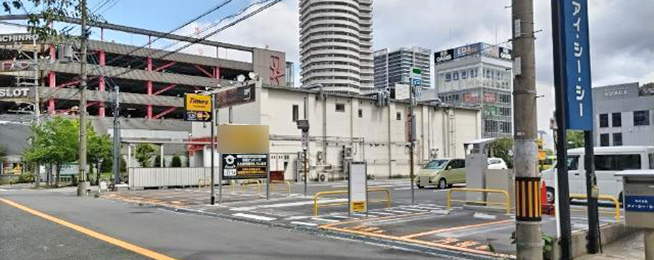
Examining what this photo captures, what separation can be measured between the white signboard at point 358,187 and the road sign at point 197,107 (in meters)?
8.77

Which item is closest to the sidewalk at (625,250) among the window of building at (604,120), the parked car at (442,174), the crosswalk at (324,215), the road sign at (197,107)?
the crosswalk at (324,215)

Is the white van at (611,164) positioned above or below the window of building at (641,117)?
below

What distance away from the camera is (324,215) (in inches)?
608

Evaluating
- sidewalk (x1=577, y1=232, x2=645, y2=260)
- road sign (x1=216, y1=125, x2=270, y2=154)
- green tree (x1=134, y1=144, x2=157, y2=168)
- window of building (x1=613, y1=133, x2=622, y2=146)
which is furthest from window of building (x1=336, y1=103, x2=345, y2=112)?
window of building (x1=613, y1=133, x2=622, y2=146)

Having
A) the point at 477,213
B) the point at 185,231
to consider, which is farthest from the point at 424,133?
the point at 185,231

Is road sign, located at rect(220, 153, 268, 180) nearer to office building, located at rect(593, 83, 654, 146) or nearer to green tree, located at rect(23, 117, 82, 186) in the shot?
green tree, located at rect(23, 117, 82, 186)

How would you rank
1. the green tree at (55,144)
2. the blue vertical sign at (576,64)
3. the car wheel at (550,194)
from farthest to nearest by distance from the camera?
1. the green tree at (55,144)
2. the car wheel at (550,194)
3. the blue vertical sign at (576,64)

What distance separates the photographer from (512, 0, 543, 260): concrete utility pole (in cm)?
723

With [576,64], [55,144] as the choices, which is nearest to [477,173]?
[576,64]

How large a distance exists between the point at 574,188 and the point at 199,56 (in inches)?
2628

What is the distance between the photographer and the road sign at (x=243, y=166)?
2064cm

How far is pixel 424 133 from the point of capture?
5259 centimetres

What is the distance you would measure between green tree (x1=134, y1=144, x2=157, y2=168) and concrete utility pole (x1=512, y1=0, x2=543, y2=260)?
45207mm

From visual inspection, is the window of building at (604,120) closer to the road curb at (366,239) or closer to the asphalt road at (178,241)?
the road curb at (366,239)
